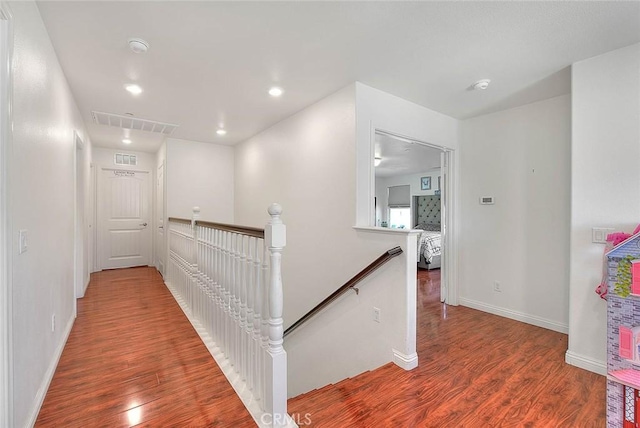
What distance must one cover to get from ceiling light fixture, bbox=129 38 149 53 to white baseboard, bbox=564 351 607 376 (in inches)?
162

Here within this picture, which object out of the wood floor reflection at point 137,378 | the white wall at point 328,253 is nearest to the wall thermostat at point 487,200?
the white wall at point 328,253

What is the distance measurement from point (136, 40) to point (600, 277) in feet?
12.8

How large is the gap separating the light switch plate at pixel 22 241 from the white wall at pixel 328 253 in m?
2.29

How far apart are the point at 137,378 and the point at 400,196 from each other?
27.5ft

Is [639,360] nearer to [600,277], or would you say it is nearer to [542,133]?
[600,277]

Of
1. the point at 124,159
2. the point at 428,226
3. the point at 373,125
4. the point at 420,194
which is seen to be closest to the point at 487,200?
the point at 373,125

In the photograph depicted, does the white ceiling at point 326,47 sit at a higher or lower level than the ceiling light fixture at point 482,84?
higher

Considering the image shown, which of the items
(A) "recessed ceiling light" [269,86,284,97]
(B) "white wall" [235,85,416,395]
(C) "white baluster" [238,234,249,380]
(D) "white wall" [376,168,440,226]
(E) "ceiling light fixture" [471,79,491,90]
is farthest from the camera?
(D) "white wall" [376,168,440,226]

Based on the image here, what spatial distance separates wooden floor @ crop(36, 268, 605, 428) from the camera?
5.49 ft

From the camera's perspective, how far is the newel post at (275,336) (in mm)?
1570

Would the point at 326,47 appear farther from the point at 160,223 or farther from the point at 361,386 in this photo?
the point at 160,223

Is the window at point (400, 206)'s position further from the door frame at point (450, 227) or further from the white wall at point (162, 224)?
the white wall at point (162, 224)

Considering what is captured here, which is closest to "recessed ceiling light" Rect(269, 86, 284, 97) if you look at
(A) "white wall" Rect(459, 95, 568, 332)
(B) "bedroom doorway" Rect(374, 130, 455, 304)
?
(B) "bedroom doorway" Rect(374, 130, 455, 304)

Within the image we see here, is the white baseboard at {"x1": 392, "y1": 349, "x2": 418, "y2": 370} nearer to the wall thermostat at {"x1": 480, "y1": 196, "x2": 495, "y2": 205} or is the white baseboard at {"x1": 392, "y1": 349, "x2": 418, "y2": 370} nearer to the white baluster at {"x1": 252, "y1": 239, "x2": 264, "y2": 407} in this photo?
the white baluster at {"x1": 252, "y1": 239, "x2": 264, "y2": 407}
